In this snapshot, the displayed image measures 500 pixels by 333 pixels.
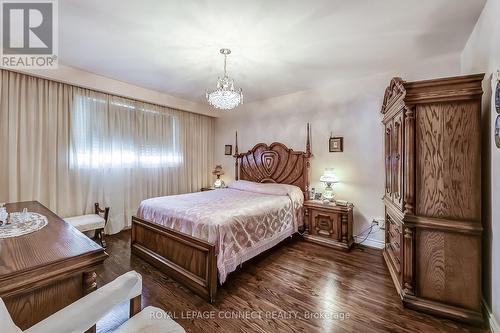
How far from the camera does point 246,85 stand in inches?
152

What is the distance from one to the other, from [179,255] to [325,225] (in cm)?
223

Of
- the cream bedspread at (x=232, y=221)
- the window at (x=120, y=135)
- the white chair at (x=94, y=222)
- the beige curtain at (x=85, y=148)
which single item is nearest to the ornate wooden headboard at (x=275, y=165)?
the cream bedspread at (x=232, y=221)

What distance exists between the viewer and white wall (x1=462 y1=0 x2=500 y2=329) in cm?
168

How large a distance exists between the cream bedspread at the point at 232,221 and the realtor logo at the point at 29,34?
2.19m

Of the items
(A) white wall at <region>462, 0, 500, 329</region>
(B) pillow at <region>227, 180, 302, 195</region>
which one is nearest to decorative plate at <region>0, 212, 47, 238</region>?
(B) pillow at <region>227, 180, 302, 195</region>

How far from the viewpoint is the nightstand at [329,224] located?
10.7ft

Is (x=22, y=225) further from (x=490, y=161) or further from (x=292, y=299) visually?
(x=490, y=161)

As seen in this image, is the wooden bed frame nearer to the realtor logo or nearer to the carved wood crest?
the carved wood crest

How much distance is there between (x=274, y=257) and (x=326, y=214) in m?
1.08

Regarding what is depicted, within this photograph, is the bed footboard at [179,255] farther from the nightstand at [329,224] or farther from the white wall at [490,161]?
the white wall at [490,161]

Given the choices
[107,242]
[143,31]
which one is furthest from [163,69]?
[107,242]

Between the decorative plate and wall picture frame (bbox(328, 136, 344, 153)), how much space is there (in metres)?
3.69

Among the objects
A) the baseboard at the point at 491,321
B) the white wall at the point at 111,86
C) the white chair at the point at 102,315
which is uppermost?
the white wall at the point at 111,86

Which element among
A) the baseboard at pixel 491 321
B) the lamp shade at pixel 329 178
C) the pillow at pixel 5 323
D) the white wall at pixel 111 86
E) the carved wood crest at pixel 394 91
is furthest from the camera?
the lamp shade at pixel 329 178
